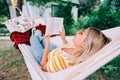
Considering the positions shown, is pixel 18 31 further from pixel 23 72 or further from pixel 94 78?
pixel 94 78

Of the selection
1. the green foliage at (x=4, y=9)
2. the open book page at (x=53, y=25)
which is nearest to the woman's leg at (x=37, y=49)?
the open book page at (x=53, y=25)

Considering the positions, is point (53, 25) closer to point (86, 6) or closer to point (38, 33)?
point (38, 33)

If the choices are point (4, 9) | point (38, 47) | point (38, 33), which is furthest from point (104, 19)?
point (4, 9)

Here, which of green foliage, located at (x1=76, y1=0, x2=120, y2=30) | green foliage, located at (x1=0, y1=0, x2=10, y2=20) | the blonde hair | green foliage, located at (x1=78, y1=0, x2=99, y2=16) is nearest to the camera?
the blonde hair

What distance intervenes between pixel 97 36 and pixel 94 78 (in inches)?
60.9

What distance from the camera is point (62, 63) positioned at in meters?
1.67

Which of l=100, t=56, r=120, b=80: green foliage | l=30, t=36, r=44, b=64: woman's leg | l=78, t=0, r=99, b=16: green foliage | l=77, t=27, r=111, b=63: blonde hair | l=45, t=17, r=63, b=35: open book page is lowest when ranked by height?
l=100, t=56, r=120, b=80: green foliage

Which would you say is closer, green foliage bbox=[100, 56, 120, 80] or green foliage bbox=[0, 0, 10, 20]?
green foliage bbox=[100, 56, 120, 80]

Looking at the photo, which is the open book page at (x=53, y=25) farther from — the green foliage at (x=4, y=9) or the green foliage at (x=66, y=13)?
the green foliage at (x=4, y=9)

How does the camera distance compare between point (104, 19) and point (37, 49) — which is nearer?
point (37, 49)

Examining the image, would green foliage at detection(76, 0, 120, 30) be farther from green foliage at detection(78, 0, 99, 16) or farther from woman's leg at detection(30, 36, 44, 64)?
woman's leg at detection(30, 36, 44, 64)

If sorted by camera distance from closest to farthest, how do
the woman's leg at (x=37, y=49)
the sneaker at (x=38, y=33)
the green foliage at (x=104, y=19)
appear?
the woman's leg at (x=37, y=49) < the sneaker at (x=38, y=33) < the green foliage at (x=104, y=19)

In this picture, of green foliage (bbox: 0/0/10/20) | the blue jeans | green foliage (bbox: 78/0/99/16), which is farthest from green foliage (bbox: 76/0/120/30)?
the blue jeans

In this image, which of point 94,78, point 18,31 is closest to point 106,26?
point 94,78
